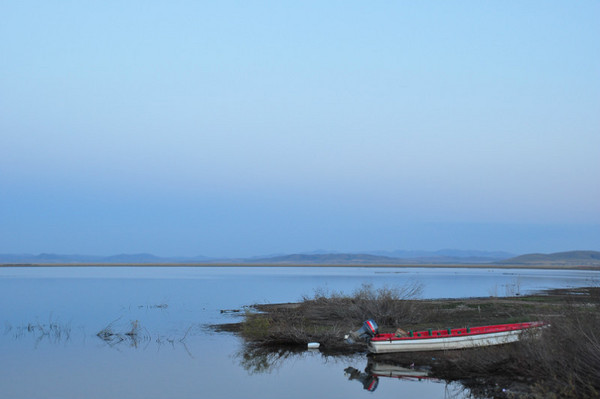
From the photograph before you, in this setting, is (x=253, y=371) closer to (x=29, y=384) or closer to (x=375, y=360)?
(x=375, y=360)

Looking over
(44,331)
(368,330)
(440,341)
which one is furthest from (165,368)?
(44,331)

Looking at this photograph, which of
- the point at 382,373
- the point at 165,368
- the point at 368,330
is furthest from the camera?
the point at 368,330

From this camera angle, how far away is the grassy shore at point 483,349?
454 inches

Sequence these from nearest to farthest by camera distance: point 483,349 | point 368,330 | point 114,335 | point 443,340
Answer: point 483,349
point 443,340
point 368,330
point 114,335

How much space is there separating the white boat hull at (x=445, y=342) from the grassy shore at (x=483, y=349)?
28 centimetres

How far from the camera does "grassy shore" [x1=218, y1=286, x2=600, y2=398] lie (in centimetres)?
1153

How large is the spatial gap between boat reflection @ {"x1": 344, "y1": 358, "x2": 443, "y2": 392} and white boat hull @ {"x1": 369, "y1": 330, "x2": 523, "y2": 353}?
26.5 inches

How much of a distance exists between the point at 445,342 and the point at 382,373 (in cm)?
239

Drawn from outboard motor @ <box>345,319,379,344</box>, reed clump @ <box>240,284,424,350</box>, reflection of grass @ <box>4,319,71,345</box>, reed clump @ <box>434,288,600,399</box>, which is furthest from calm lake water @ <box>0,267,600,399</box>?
reed clump @ <box>240,284,424,350</box>

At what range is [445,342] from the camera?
60.0 ft

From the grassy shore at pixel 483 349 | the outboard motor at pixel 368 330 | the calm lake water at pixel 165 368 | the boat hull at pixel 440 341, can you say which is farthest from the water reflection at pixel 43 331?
the boat hull at pixel 440 341

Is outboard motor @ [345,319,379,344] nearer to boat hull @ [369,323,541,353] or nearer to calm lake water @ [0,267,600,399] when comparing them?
boat hull @ [369,323,541,353]

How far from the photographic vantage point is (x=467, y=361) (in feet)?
51.7

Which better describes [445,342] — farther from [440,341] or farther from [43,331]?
[43,331]
